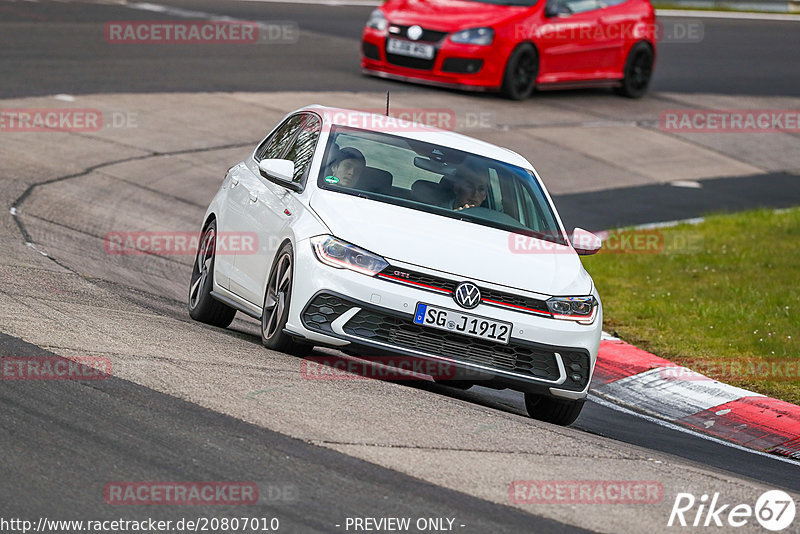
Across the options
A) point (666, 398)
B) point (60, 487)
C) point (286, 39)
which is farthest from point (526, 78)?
point (60, 487)

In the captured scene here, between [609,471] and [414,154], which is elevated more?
[414,154]

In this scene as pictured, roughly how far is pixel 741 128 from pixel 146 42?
10234mm

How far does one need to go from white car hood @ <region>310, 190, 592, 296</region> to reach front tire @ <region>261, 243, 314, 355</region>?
36 centimetres

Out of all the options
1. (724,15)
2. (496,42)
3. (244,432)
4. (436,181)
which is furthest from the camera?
(724,15)

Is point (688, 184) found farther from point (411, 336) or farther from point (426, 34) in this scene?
point (411, 336)

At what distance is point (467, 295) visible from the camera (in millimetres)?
7547

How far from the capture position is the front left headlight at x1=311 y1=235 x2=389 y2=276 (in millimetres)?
7598

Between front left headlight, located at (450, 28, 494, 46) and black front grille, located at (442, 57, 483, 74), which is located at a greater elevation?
front left headlight, located at (450, 28, 494, 46)

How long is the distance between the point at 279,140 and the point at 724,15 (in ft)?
96.2

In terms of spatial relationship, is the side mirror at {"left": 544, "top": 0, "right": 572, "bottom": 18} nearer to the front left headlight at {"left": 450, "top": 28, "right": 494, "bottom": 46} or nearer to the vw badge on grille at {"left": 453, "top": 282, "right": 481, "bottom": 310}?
the front left headlight at {"left": 450, "top": 28, "right": 494, "bottom": 46}

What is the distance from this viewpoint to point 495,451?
649 centimetres

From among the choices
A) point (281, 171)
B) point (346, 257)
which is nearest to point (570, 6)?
point (281, 171)

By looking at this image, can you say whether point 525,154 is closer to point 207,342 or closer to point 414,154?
point 414,154

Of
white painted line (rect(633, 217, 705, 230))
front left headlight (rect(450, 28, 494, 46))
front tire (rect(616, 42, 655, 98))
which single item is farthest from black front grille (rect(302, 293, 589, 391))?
front tire (rect(616, 42, 655, 98))
